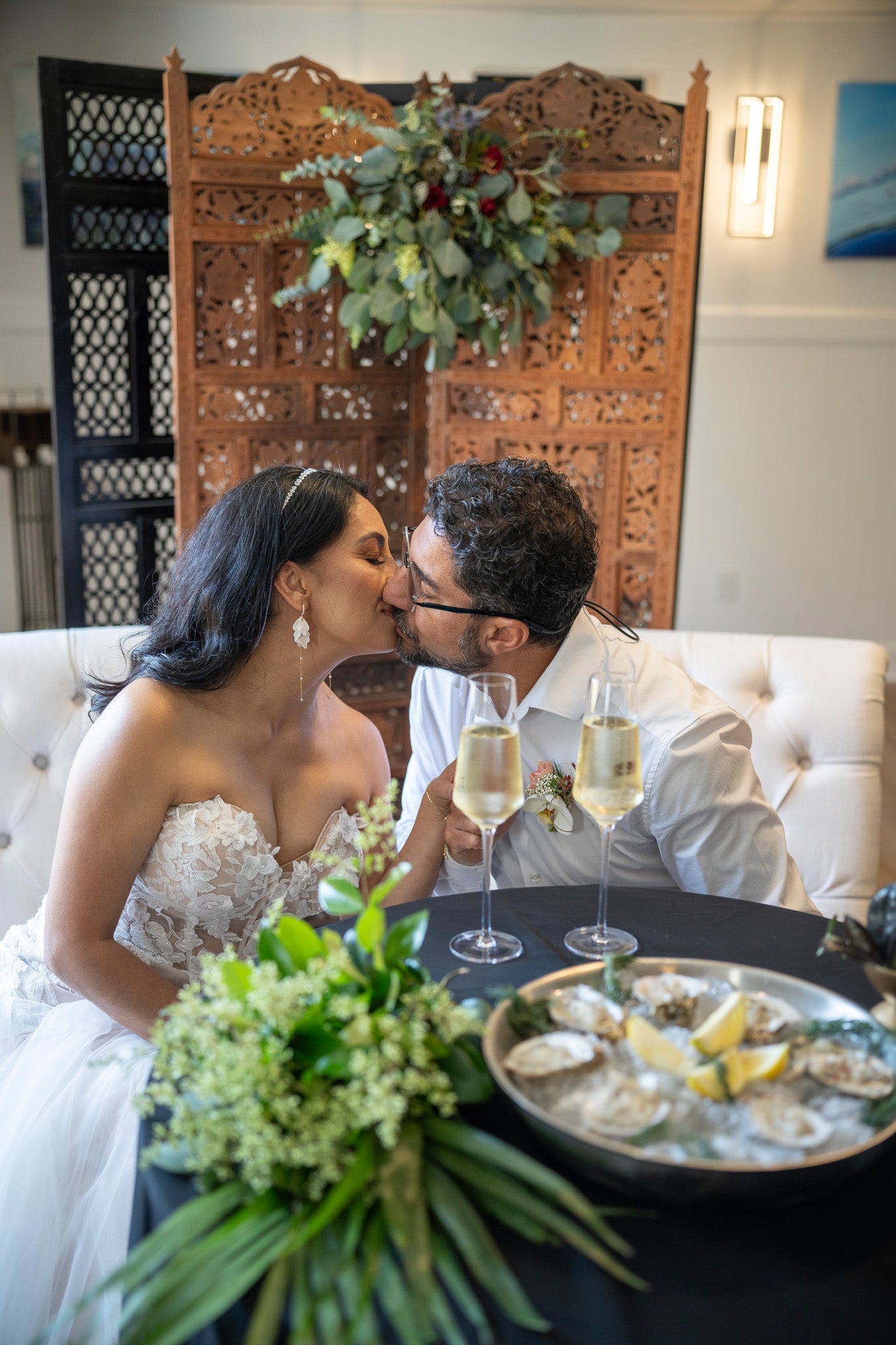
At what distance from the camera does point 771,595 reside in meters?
6.31

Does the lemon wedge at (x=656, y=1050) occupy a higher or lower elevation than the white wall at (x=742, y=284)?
lower

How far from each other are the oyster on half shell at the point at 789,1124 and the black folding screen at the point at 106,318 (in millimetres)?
2832

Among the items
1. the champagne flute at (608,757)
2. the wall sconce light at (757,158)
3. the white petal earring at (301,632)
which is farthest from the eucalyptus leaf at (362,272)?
the champagne flute at (608,757)

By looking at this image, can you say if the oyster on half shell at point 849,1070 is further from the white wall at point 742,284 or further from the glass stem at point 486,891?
the white wall at point 742,284

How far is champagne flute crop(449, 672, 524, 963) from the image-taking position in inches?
52.4

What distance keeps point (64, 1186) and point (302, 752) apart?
833 mm

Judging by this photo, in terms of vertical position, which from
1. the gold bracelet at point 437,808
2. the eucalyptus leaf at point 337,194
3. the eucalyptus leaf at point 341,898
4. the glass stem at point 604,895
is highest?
the eucalyptus leaf at point 337,194

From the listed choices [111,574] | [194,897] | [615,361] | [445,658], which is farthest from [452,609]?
[111,574]

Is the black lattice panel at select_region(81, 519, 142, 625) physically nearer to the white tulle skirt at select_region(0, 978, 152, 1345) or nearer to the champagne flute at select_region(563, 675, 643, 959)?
the white tulle skirt at select_region(0, 978, 152, 1345)

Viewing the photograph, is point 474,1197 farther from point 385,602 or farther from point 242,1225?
point 385,602

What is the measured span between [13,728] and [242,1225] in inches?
61.5

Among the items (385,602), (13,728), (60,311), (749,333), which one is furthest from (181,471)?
(749,333)

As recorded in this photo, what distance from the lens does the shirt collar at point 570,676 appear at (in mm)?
2045

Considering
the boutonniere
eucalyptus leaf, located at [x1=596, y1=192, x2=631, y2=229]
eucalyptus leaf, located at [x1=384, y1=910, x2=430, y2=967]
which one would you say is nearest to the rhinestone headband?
the boutonniere
